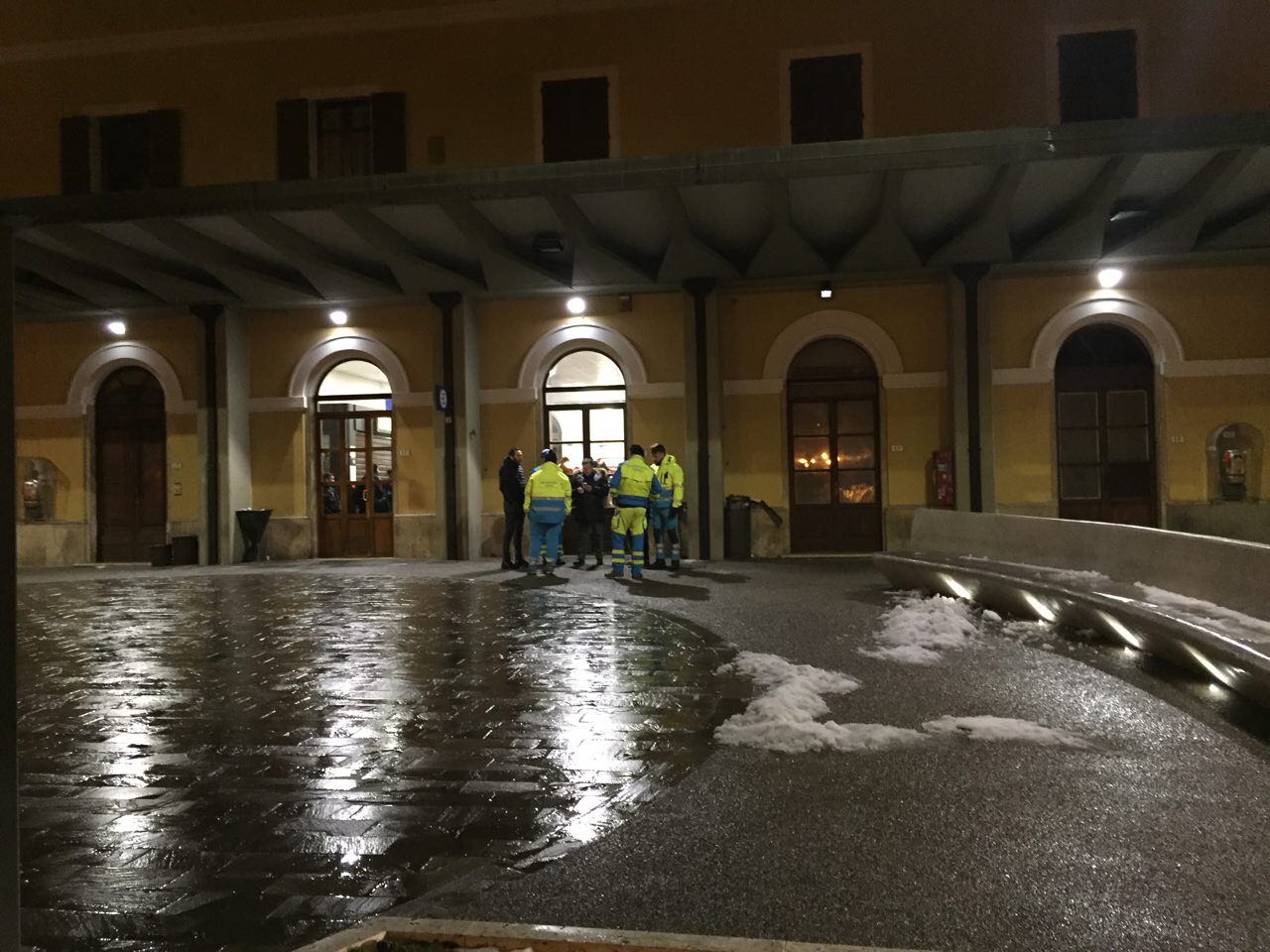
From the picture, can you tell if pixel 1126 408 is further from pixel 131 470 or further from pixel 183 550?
pixel 131 470

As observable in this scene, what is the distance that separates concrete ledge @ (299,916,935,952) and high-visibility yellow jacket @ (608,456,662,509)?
8616 millimetres

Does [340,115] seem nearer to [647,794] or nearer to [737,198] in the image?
[737,198]

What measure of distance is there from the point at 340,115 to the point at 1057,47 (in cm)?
1182

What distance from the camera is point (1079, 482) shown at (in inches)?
544

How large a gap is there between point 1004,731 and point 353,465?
42.3 feet

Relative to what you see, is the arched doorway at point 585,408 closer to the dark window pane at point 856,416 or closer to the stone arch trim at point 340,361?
the stone arch trim at point 340,361

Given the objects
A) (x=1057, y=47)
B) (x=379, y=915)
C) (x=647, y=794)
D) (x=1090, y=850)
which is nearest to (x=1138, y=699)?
(x=1090, y=850)

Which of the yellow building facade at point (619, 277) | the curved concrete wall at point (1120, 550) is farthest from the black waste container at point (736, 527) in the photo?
the curved concrete wall at point (1120, 550)

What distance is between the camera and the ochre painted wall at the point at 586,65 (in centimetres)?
1298

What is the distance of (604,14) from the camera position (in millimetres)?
13969

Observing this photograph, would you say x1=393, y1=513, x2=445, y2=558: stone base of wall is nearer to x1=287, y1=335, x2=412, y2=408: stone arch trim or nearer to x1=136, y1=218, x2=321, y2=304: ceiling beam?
x1=287, y1=335, x2=412, y2=408: stone arch trim

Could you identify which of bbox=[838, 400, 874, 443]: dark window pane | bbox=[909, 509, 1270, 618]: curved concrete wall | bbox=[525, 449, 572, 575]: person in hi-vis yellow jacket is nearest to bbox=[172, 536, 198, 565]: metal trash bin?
bbox=[525, 449, 572, 575]: person in hi-vis yellow jacket

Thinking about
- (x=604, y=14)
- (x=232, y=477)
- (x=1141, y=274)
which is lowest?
(x=232, y=477)

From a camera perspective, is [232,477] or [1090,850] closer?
[1090,850]
